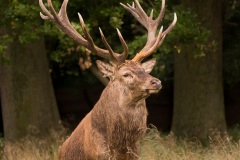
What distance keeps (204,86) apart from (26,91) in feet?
11.1

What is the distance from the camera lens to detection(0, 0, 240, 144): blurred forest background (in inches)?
415

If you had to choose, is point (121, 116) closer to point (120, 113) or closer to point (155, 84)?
point (120, 113)

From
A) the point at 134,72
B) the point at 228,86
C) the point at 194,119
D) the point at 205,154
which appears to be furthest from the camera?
the point at 228,86

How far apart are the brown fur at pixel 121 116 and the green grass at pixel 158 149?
1.03 meters

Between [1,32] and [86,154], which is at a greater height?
[1,32]

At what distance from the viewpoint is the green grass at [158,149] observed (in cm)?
819

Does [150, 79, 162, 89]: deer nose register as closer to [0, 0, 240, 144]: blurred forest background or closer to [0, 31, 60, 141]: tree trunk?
[0, 0, 240, 144]: blurred forest background

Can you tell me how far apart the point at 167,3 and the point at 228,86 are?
4.71 meters

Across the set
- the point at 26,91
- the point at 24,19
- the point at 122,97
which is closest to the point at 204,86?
the point at 26,91

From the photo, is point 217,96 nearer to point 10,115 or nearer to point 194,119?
point 194,119

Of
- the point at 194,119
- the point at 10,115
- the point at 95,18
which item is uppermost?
the point at 95,18

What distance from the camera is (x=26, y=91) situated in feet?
39.8

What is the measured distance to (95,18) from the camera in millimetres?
11156

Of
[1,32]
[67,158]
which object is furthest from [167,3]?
[67,158]
